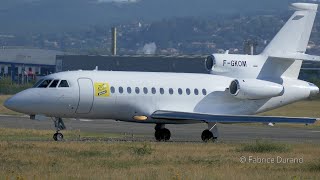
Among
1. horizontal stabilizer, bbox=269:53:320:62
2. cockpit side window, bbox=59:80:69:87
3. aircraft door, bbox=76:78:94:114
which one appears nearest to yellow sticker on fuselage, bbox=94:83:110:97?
aircraft door, bbox=76:78:94:114

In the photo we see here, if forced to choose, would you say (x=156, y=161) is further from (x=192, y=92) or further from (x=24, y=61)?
(x=24, y=61)

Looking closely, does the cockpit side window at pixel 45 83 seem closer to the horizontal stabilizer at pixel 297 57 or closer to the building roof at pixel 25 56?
the horizontal stabilizer at pixel 297 57

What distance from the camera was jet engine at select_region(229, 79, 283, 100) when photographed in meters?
37.4

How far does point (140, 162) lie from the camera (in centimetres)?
2506

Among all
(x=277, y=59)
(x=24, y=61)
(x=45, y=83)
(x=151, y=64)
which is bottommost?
(x=45, y=83)

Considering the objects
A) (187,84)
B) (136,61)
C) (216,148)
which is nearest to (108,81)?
(187,84)

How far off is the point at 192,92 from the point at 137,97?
2.67 metres

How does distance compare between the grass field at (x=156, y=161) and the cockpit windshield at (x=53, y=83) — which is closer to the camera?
the grass field at (x=156, y=161)

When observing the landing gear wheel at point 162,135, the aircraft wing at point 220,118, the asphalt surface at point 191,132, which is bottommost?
the asphalt surface at point 191,132

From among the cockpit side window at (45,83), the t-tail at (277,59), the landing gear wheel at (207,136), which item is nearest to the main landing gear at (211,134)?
the landing gear wheel at (207,136)

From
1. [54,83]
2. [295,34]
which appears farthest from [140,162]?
[295,34]

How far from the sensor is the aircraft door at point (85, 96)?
35312mm

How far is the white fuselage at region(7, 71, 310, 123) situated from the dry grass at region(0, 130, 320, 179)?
3.91m

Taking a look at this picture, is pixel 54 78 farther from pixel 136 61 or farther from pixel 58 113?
pixel 136 61
